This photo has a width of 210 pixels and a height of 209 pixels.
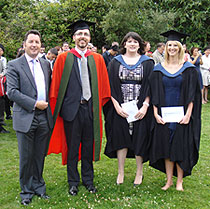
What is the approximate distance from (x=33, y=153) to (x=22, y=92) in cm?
88

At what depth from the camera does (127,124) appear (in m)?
4.67

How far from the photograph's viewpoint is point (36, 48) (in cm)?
404

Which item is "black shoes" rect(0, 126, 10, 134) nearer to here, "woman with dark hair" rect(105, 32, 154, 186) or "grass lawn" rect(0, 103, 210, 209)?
"grass lawn" rect(0, 103, 210, 209)

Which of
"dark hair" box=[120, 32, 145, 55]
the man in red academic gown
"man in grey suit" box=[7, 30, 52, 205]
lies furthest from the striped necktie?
"dark hair" box=[120, 32, 145, 55]

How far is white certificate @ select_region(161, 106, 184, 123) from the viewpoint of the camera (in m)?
4.35

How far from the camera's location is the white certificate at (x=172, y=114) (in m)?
4.35

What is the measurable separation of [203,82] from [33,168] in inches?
397

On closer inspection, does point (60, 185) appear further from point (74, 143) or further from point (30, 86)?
point (30, 86)

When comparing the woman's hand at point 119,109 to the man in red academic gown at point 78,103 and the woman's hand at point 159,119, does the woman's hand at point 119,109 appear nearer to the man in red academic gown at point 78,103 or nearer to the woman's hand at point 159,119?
the man in red academic gown at point 78,103

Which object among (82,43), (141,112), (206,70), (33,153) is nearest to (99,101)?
(141,112)

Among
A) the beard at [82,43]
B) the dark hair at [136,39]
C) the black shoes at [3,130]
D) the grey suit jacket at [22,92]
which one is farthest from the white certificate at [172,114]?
the black shoes at [3,130]

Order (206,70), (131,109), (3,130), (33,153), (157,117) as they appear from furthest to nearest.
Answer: (206,70) → (3,130) → (131,109) → (157,117) → (33,153)

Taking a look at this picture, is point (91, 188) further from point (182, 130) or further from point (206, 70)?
point (206, 70)

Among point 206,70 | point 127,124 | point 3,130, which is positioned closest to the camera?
point 127,124
